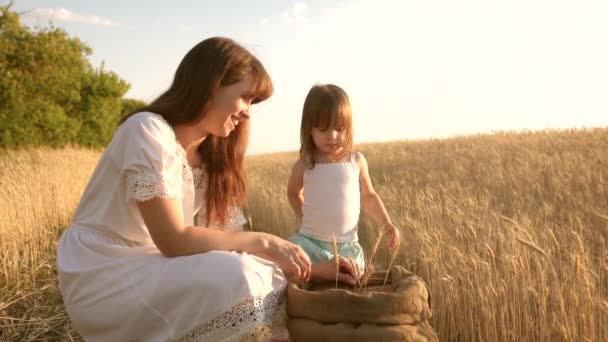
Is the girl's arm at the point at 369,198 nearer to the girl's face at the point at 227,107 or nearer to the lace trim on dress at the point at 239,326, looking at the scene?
the girl's face at the point at 227,107

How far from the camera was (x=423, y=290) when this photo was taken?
192cm

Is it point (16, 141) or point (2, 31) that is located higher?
point (2, 31)

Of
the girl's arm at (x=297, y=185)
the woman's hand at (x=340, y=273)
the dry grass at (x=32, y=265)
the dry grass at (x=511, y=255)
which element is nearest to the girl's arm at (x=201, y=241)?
the woman's hand at (x=340, y=273)

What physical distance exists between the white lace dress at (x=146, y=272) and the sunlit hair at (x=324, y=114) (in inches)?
40.5

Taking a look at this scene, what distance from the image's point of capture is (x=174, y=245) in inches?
80.2

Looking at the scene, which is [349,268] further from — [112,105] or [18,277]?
[112,105]

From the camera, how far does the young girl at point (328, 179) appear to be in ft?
10.5

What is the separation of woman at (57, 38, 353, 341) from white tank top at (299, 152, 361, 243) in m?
0.98

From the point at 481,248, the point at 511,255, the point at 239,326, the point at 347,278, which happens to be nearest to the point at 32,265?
the point at 239,326

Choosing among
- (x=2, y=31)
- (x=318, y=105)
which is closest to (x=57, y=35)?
(x=2, y=31)

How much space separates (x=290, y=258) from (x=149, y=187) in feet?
1.91

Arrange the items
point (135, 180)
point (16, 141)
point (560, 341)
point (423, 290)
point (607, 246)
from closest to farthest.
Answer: point (423, 290)
point (135, 180)
point (560, 341)
point (607, 246)
point (16, 141)

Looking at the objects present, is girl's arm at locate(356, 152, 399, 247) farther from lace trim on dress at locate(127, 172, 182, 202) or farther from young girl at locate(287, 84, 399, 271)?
lace trim on dress at locate(127, 172, 182, 202)

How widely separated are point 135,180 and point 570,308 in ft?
6.02
